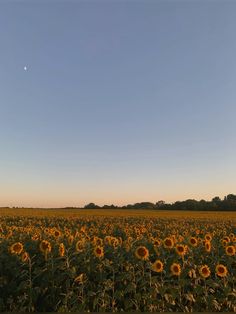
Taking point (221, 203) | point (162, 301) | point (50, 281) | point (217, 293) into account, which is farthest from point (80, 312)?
point (221, 203)

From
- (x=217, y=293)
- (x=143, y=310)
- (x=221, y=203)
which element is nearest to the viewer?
(x=143, y=310)

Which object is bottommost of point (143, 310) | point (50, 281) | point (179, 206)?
point (143, 310)

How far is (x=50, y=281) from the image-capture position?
341 inches

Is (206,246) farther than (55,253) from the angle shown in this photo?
Yes

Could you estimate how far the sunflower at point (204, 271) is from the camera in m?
9.17

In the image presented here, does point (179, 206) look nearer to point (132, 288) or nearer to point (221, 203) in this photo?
point (221, 203)

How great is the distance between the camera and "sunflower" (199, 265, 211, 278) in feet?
30.1

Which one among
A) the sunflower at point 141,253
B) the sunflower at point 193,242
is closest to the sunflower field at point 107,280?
the sunflower at point 141,253

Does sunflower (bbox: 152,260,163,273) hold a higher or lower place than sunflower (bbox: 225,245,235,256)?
lower

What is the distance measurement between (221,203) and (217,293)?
7559 centimetres

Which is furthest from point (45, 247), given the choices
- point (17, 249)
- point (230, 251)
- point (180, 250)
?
point (230, 251)

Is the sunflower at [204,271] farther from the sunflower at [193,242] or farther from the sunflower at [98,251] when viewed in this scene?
the sunflower at [98,251]

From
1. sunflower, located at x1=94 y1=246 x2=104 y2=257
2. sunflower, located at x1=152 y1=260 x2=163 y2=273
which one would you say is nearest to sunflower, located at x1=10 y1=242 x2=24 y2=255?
sunflower, located at x1=94 y1=246 x2=104 y2=257

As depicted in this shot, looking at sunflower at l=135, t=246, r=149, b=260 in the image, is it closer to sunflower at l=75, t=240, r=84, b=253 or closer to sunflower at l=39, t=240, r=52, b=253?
sunflower at l=75, t=240, r=84, b=253
